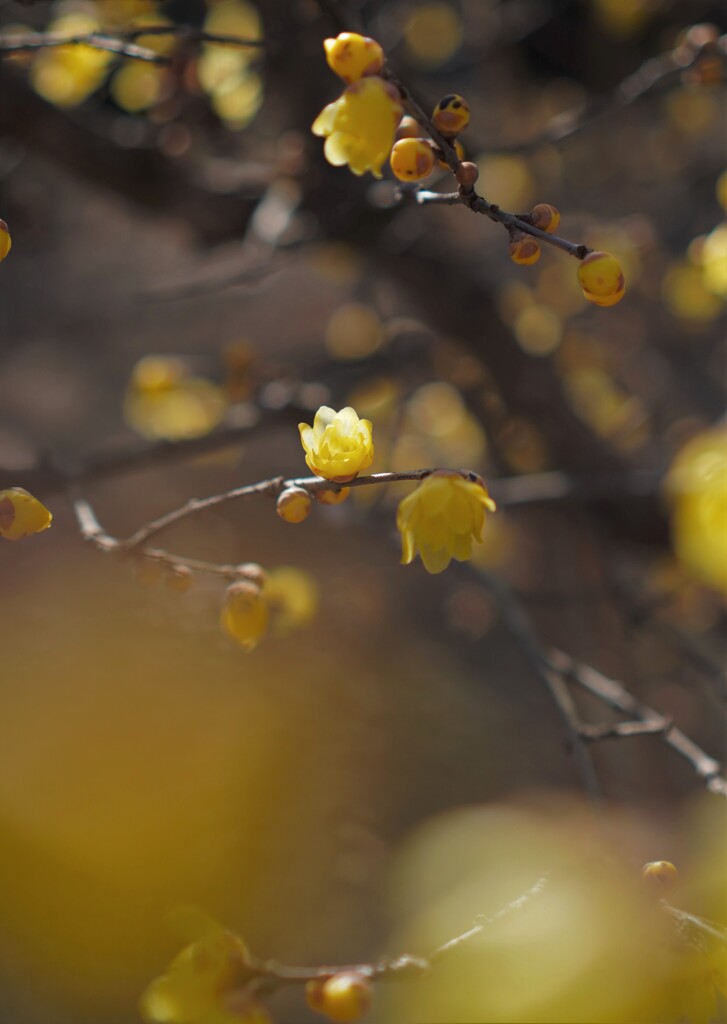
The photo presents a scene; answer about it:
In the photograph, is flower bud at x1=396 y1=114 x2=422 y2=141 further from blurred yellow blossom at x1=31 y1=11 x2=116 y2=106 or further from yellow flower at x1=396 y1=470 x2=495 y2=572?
blurred yellow blossom at x1=31 y1=11 x2=116 y2=106

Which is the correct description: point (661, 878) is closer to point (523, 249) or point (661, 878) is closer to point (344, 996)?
point (344, 996)

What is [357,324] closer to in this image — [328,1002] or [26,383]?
[26,383]

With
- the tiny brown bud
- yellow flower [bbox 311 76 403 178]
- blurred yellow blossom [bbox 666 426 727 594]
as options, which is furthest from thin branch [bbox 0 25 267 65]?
blurred yellow blossom [bbox 666 426 727 594]

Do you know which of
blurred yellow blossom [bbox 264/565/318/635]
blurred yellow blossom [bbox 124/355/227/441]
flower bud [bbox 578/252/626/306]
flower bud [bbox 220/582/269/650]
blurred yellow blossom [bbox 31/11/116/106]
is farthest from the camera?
blurred yellow blossom [bbox 124/355/227/441]

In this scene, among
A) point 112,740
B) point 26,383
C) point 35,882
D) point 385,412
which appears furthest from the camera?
point 26,383

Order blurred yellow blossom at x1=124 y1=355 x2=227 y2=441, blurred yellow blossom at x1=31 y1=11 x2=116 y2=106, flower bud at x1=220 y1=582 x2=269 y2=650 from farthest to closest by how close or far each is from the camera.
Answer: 1. blurred yellow blossom at x1=124 y1=355 x2=227 y2=441
2. blurred yellow blossom at x1=31 y1=11 x2=116 y2=106
3. flower bud at x1=220 y1=582 x2=269 y2=650

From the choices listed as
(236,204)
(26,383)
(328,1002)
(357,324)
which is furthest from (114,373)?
(328,1002)

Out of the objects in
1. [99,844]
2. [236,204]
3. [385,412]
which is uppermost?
[236,204]
